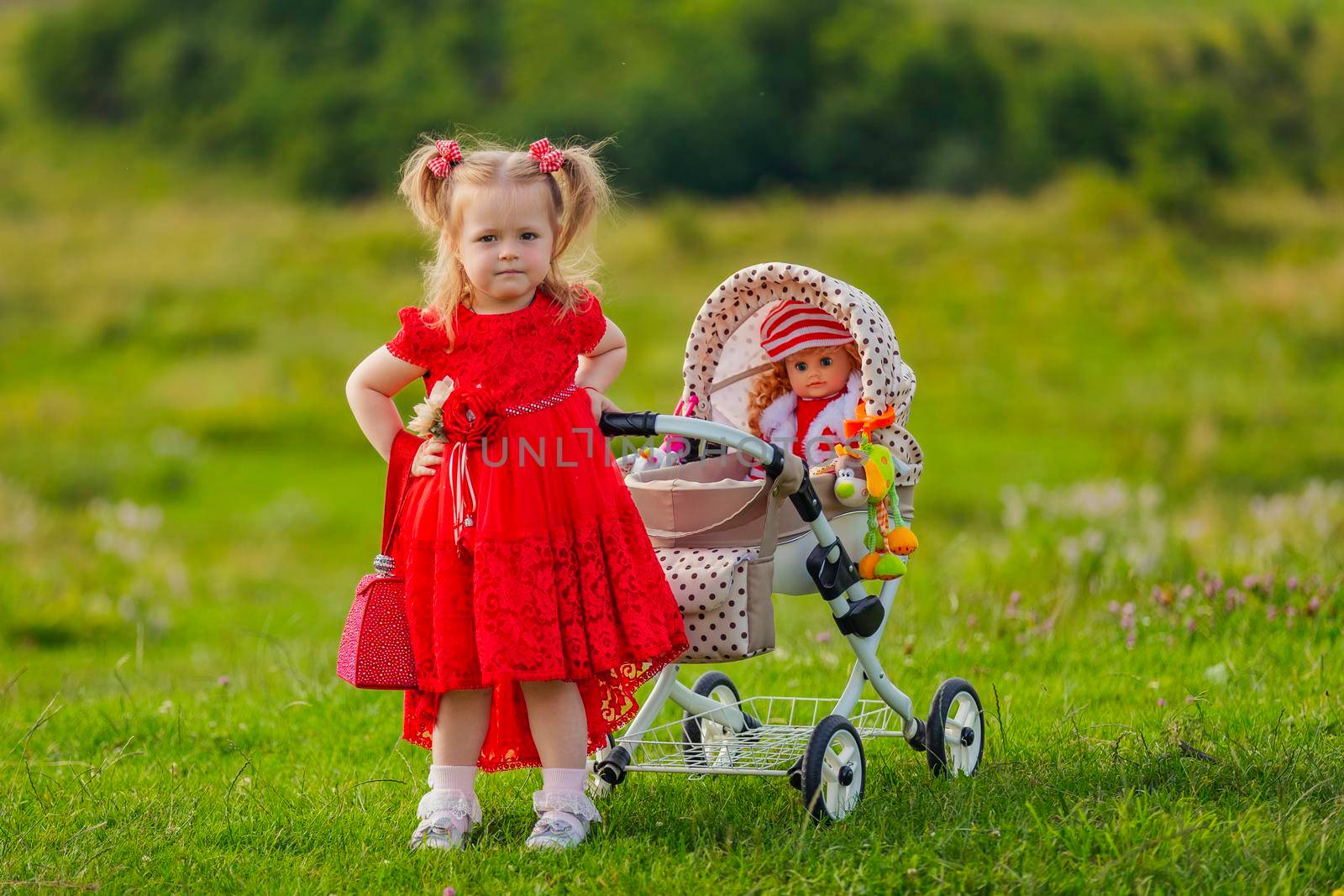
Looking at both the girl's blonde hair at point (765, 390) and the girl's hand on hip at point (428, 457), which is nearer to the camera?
the girl's hand on hip at point (428, 457)

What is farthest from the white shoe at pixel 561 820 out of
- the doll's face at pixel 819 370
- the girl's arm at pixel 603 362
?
the doll's face at pixel 819 370

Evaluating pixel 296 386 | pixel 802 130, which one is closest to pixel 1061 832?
pixel 296 386

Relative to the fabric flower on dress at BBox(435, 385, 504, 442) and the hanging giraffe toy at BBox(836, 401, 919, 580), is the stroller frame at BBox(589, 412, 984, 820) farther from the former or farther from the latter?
the fabric flower on dress at BBox(435, 385, 504, 442)

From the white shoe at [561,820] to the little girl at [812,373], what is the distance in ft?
3.62

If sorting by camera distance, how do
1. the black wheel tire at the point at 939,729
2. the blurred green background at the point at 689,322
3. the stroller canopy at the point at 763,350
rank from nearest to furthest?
1. the stroller canopy at the point at 763,350
2. the black wheel tire at the point at 939,729
3. the blurred green background at the point at 689,322

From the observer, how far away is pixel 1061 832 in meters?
3.50

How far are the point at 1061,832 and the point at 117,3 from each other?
34425 mm

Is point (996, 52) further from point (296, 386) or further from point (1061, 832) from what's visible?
point (1061, 832)

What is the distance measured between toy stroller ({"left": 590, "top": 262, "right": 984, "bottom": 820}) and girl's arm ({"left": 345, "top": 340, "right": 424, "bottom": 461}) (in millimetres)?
570

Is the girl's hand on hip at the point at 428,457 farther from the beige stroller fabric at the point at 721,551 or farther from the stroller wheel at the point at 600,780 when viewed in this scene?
the stroller wheel at the point at 600,780

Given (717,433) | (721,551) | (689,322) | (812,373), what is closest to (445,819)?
(721,551)

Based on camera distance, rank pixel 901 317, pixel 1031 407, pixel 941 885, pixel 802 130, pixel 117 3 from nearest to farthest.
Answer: pixel 941 885 < pixel 1031 407 < pixel 901 317 < pixel 802 130 < pixel 117 3

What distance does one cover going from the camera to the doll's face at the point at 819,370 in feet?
14.2

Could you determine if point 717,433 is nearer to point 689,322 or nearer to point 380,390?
point 380,390
